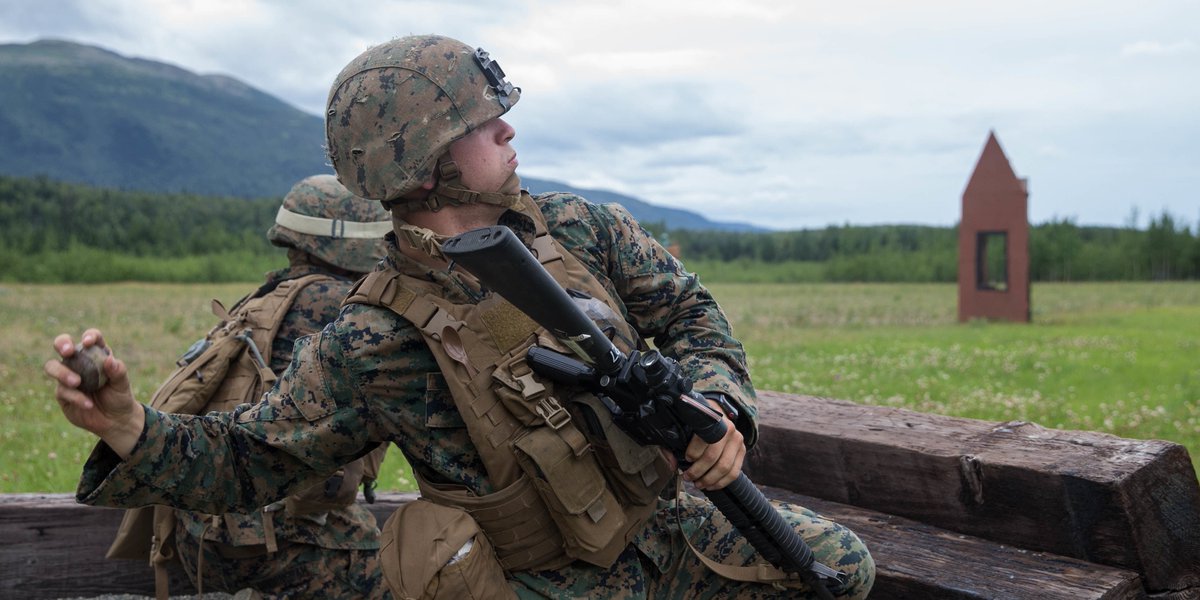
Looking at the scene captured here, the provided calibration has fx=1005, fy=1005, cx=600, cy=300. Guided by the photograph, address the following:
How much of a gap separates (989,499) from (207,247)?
57.4m

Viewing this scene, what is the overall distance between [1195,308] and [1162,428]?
1863 centimetres

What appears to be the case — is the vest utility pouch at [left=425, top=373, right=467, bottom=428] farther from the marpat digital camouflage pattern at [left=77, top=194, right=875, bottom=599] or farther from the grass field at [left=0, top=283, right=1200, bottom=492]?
the grass field at [left=0, top=283, right=1200, bottom=492]

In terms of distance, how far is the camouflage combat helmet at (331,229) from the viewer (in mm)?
4641

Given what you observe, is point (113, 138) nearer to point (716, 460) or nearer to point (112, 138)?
point (112, 138)

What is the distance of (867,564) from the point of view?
9.89 ft

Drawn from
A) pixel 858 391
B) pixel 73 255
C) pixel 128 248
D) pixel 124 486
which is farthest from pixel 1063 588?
pixel 128 248

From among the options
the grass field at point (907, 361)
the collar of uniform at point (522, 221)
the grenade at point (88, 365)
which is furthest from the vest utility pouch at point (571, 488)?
the grass field at point (907, 361)

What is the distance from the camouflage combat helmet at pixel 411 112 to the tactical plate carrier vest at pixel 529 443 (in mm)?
300

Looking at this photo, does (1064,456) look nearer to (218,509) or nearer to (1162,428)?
(218,509)

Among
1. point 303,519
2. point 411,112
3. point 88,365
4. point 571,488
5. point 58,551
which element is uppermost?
point 411,112

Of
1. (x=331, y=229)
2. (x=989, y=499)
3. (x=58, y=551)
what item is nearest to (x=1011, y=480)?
(x=989, y=499)

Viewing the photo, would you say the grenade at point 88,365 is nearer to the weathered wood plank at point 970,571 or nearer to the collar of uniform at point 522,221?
the collar of uniform at point 522,221

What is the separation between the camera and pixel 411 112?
2.88 meters

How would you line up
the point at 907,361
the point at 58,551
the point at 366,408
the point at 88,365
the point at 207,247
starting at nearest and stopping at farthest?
the point at 88,365, the point at 366,408, the point at 58,551, the point at 907,361, the point at 207,247
